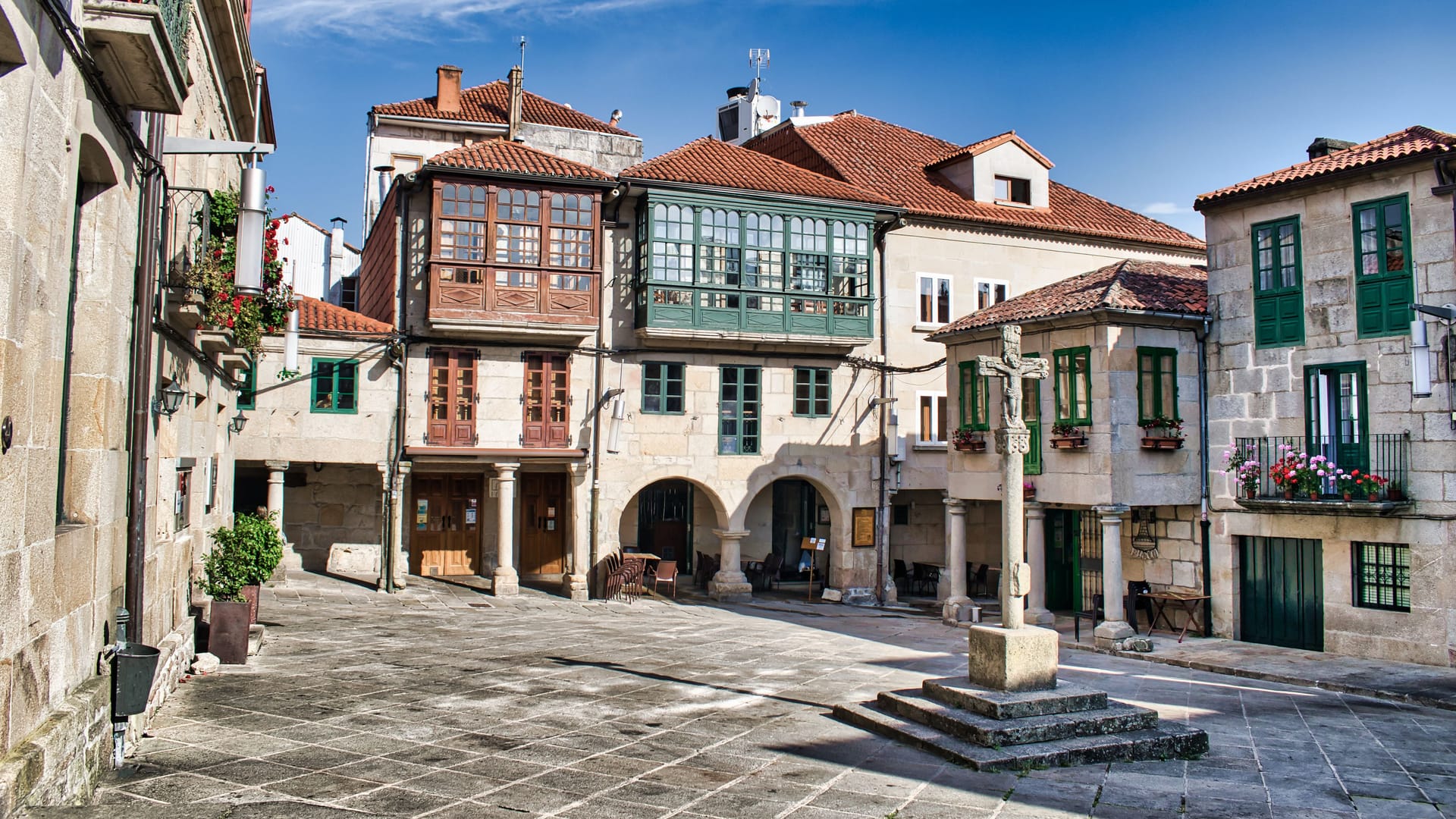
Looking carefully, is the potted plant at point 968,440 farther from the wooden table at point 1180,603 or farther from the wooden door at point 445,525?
the wooden door at point 445,525

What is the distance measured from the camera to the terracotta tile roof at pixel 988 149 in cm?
2828

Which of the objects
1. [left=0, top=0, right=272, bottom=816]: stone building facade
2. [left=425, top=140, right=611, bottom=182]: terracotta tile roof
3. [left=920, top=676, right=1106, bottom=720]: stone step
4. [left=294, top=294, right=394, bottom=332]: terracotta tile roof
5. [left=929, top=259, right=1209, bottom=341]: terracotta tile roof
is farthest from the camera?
[left=425, top=140, right=611, bottom=182]: terracotta tile roof

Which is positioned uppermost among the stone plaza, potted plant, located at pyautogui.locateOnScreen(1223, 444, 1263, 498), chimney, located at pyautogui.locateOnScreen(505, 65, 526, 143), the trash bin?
chimney, located at pyautogui.locateOnScreen(505, 65, 526, 143)

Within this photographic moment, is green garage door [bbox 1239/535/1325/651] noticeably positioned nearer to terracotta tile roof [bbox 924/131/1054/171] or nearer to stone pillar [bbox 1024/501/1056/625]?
stone pillar [bbox 1024/501/1056/625]

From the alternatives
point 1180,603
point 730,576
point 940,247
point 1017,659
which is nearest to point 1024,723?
point 1017,659

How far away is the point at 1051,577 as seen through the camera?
23547 millimetres

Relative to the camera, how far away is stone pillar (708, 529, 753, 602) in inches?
979

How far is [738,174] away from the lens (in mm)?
25312

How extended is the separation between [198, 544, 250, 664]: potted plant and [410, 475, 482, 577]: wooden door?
11.8 m

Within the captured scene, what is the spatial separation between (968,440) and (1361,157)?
8.04 metres

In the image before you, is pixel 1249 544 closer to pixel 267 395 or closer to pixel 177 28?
pixel 177 28

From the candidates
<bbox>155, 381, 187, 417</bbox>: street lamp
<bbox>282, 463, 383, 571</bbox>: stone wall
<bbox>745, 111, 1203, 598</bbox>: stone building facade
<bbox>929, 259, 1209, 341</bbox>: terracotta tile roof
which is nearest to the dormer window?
<bbox>745, 111, 1203, 598</bbox>: stone building facade

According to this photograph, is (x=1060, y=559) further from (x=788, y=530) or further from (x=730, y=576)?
(x=788, y=530)

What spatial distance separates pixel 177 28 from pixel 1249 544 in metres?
17.0
